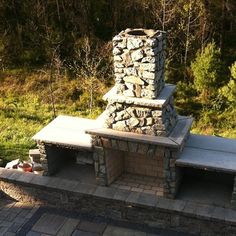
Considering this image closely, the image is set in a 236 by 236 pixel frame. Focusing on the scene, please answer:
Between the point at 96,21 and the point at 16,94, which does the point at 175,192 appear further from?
the point at 96,21

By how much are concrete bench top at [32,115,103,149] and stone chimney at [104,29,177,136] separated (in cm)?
76

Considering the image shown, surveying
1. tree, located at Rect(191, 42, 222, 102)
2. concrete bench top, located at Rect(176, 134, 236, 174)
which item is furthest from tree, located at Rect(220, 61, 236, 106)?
concrete bench top, located at Rect(176, 134, 236, 174)

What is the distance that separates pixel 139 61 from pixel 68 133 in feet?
8.48

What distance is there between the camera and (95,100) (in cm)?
1605

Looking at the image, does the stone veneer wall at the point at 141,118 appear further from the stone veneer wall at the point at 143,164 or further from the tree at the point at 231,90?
the tree at the point at 231,90

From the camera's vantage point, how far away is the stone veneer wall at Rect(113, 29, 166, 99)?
759cm

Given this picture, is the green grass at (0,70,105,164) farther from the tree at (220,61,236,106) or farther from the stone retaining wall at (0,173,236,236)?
the tree at (220,61,236,106)

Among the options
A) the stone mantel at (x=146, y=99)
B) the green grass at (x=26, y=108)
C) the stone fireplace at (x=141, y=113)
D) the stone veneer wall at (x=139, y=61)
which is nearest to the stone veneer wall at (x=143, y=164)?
the stone fireplace at (x=141, y=113)

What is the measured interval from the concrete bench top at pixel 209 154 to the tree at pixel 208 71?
6.46 metres

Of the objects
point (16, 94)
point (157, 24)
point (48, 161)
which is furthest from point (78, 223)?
point (157, 24)

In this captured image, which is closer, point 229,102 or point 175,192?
point 175,192

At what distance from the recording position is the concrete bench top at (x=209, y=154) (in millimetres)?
7980

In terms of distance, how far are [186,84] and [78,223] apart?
29.0 ft

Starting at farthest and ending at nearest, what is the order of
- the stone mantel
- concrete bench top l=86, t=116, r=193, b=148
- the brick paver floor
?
the brick paver floor, concrete bench top l=86, t=116, r=193, b=148, the stone mantel
